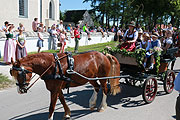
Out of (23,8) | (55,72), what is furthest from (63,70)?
(23,8)

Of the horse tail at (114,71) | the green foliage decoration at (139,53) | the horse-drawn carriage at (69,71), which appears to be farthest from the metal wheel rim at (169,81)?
the horse tail at (114,71)

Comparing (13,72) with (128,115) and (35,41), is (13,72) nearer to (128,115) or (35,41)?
(128,115)

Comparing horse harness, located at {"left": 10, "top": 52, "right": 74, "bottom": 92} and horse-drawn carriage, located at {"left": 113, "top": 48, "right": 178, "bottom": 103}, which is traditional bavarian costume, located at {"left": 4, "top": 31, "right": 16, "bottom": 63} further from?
horse harness, located at {"left": 10, "top": 52, "right": 74, "bottom": 92}

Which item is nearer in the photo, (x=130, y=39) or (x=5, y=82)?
(x=130, y=39)

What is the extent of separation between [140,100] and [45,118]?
2909 millimetres

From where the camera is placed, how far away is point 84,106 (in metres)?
5.69

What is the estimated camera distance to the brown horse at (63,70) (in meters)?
4.02

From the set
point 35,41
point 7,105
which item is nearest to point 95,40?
point 35,41

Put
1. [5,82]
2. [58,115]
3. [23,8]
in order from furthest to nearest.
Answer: [23,8] → [5,82] → [58,115]

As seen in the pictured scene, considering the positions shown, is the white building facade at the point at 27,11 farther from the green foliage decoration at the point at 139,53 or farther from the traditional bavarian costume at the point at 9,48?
the green foliage decoration at the point at 139,53

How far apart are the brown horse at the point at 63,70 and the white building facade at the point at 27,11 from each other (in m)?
14.8

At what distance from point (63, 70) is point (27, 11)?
17761 mm

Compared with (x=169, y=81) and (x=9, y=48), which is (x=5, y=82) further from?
(x=169, y=81)

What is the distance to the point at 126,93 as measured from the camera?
685 centimetres
